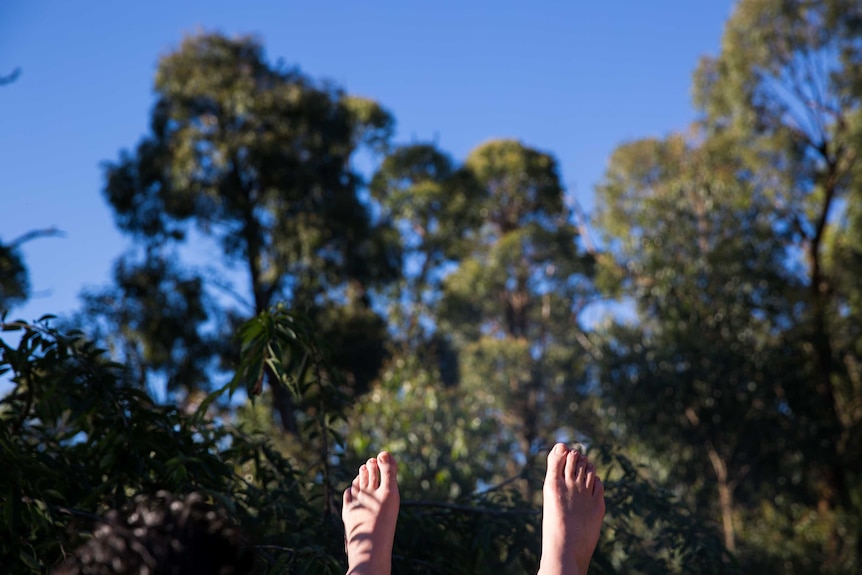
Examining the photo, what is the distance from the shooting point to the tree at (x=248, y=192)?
14.5 m

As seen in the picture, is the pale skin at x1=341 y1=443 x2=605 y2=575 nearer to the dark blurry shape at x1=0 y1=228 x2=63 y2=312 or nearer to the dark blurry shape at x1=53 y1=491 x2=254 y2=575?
the dark blurry shape at x1=53 y1=491 x2=254 y2=575

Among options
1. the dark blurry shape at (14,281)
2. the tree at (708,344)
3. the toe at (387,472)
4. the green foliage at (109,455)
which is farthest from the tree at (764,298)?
the toe at (387,472)

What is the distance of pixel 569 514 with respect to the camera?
7.01 ft

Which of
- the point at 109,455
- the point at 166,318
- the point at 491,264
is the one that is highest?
the point at 491,264

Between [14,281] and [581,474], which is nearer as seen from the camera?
[581,474]

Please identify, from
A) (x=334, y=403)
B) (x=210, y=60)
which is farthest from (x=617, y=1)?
(x=334, y=403)

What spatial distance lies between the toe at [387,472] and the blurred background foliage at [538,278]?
4.35 metres

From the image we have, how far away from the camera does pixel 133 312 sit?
13438mm

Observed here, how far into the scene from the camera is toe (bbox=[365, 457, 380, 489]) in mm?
2271

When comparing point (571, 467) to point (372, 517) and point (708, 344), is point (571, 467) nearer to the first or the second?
point (372, 517)

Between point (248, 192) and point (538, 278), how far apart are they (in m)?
5.48

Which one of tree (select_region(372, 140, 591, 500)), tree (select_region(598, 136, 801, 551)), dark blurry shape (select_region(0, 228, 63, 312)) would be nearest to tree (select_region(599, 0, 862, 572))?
tree (select_region(598, 136, 801, 551))

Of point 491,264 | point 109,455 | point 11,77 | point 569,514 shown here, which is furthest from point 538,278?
point 569,514

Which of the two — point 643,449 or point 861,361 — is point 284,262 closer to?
point 643,449
